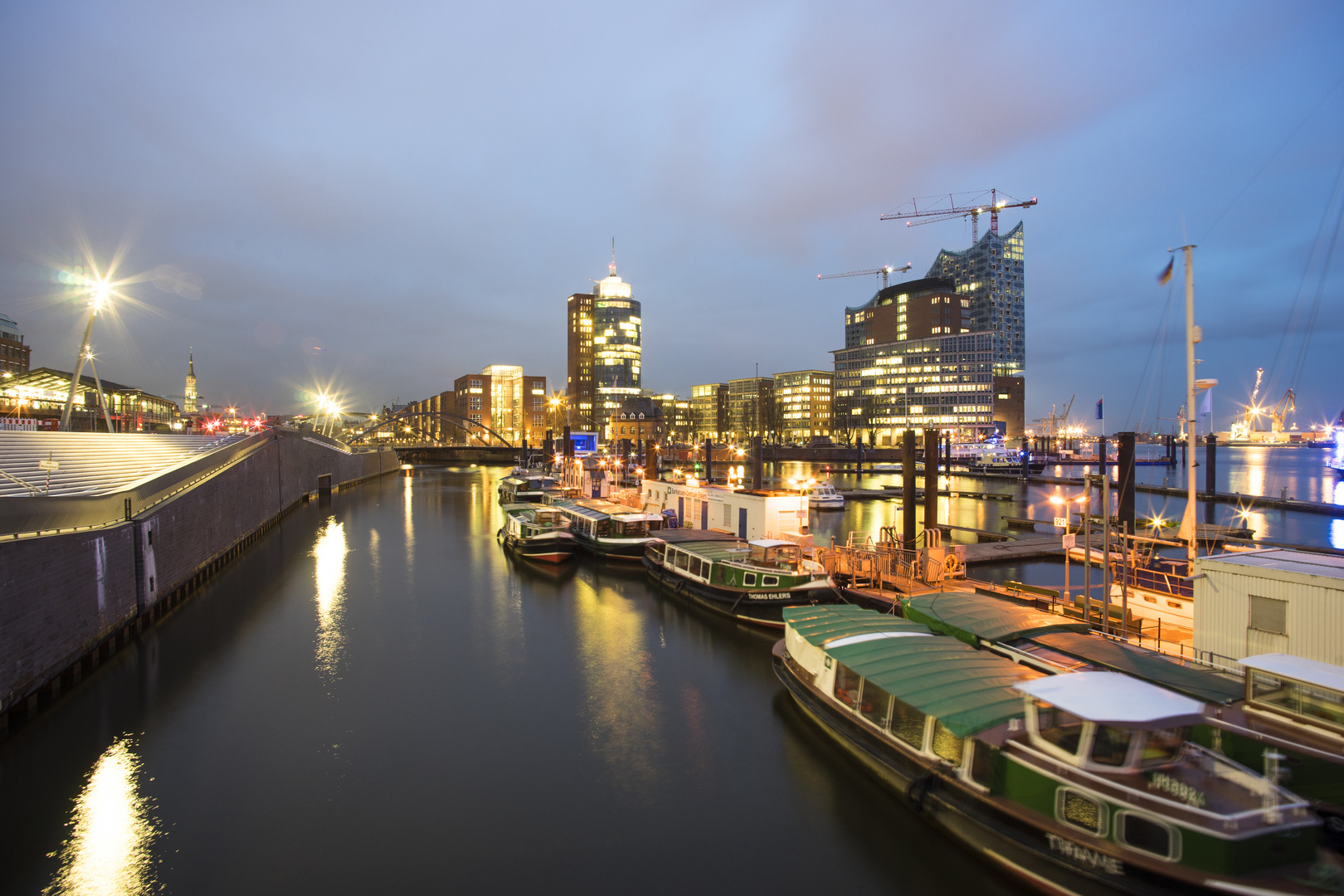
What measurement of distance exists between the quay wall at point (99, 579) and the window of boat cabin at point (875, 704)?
17.6 metres

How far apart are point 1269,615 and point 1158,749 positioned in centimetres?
668

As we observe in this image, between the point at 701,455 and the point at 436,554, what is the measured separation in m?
97.9

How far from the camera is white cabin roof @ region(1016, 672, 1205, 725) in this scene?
7879mm

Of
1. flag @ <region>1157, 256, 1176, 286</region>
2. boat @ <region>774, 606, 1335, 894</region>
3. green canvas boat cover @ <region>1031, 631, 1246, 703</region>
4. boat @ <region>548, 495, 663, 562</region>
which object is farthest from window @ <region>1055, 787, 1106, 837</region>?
boat @ <region>548, 495, 663, 562</region>

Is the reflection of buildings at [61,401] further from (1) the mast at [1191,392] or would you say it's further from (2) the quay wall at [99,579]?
(1) the mast at [1191,392]

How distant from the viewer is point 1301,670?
8992 mm

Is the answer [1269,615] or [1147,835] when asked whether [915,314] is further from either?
[1147,835]

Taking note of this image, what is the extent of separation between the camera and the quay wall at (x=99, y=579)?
13352 millimetres

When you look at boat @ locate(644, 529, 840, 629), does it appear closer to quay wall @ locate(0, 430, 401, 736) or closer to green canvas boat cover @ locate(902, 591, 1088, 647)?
green canvas boat cover @ locate(902, 591, 1088, 647)

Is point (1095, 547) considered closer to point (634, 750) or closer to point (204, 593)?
point (634, 750)

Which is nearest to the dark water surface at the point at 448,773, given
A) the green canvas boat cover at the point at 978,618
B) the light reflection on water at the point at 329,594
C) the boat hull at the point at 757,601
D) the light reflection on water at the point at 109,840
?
the light reflection on water at the point at 109,840

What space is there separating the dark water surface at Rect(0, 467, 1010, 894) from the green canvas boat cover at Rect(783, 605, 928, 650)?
231 cm

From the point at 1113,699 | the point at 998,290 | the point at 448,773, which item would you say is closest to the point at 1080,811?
the point at 1113,699

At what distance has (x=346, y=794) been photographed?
1167 centimetres
